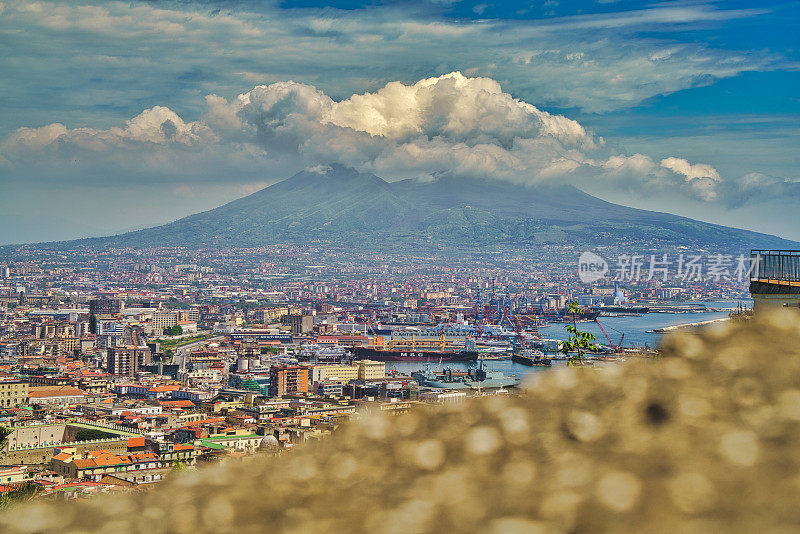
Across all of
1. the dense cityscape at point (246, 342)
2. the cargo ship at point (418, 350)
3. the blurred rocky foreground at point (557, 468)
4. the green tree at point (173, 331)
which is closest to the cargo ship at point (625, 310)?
the dense cityscape at point (246, 342)

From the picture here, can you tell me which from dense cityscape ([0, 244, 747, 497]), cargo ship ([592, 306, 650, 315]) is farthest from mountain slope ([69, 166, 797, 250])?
cargo ship ([592, 306, 650, 315])

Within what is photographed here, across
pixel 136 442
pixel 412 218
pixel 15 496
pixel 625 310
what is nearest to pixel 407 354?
pixel 625 310

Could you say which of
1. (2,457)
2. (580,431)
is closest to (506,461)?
(580,431)

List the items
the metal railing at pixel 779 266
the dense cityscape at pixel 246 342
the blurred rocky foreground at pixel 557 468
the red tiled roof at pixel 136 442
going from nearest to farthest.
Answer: the blurred rocky foreground at pixel 557 468 → the metal railing at pixel 779 266 → the dense cityscape at pixel 246 342 → the red tiled roof at pixel 136 442

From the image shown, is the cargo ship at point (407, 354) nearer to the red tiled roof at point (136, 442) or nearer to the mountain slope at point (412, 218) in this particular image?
the red tiled roof at point (136, 442)

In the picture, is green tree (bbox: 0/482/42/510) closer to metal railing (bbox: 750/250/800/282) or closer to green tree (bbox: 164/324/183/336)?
metal railing (bbox: 750/250/800/282)

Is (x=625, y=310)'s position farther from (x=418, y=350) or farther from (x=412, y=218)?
(x=412, y=218)

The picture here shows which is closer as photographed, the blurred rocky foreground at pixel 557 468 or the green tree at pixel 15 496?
the blurred rocky foreground at pixel 557 468
